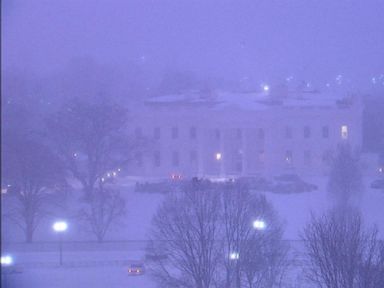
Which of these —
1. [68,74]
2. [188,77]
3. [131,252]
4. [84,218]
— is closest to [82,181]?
[84,218]

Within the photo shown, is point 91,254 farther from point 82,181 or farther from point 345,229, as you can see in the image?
point 82,181

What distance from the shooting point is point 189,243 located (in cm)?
601

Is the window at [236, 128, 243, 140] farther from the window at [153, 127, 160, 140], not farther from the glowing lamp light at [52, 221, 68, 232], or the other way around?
the glowing lamp light at [52, 221, 68, 232]

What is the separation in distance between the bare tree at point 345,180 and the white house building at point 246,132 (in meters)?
4.72

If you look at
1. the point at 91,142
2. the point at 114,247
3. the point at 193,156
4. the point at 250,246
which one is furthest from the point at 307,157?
the point at 250,246

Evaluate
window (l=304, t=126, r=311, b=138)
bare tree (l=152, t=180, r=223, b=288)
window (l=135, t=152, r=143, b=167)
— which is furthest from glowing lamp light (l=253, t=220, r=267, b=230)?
window (l=304, t=126, r=311, b=138)

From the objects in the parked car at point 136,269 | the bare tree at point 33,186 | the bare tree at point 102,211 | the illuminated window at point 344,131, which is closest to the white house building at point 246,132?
the illuminated window at point 344,131

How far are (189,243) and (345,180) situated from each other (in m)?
6.81

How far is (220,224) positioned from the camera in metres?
6.42

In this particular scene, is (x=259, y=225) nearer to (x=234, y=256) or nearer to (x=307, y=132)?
(x=234, y=256)

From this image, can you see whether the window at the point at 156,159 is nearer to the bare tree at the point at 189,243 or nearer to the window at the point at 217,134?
the window at the point at 217,134

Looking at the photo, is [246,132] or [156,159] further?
[246,132]

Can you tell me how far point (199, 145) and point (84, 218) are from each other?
346 inches

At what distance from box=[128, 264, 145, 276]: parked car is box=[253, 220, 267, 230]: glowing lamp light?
1183mm
